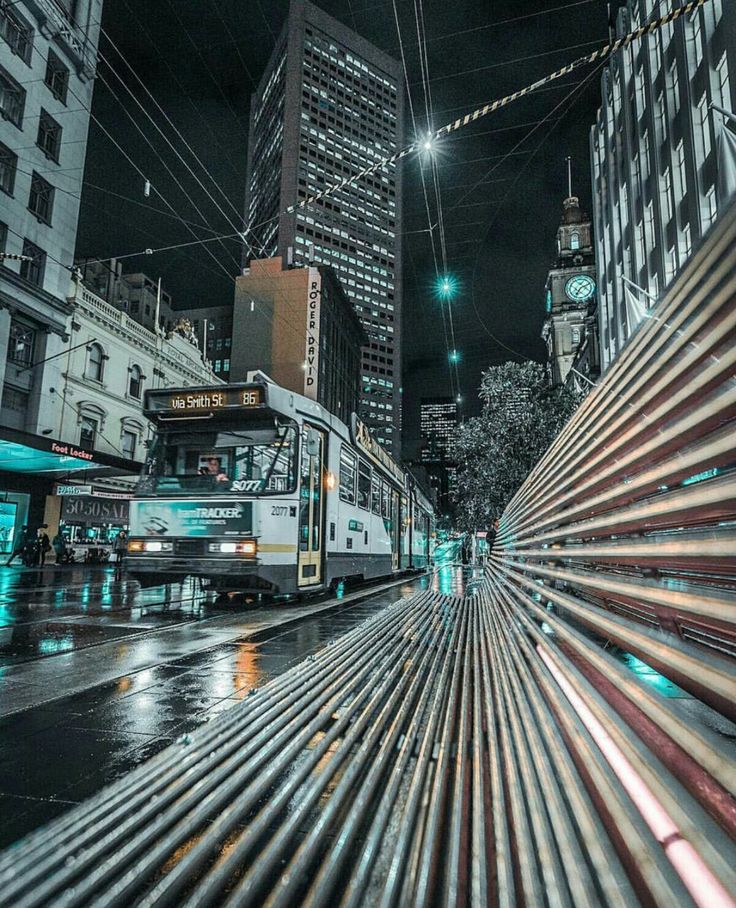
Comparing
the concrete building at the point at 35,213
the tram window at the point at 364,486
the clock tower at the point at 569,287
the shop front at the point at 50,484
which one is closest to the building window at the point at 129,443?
the shop front at the point at 50,484

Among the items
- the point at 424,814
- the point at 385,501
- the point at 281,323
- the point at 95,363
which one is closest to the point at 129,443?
the point at 95,363

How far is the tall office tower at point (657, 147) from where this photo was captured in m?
20.1

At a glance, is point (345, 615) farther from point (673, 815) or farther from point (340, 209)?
point (340, 209)

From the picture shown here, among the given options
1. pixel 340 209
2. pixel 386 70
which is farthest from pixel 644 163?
pixel 386 70

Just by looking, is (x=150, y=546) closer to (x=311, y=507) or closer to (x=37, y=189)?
(x=311, y=507)

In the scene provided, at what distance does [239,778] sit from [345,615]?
6.46 meters

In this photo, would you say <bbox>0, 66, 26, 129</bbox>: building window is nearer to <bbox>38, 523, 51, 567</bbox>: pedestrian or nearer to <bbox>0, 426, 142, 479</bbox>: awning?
<bbox>0, 426, 142, 479</bbox>: awning

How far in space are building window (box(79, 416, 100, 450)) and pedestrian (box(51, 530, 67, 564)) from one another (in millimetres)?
4301

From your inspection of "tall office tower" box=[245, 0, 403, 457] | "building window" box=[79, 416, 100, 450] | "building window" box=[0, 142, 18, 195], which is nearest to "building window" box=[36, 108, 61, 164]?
"building window" box=[0, 142, 18, 195]

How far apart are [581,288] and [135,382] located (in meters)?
56.1

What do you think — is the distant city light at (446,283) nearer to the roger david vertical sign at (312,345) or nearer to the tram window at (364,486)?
the tram window at (364,486)

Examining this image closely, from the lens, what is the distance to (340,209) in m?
115

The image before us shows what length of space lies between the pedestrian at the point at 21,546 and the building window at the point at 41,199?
13.5m

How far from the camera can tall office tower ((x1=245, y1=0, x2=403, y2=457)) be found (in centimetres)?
10775
